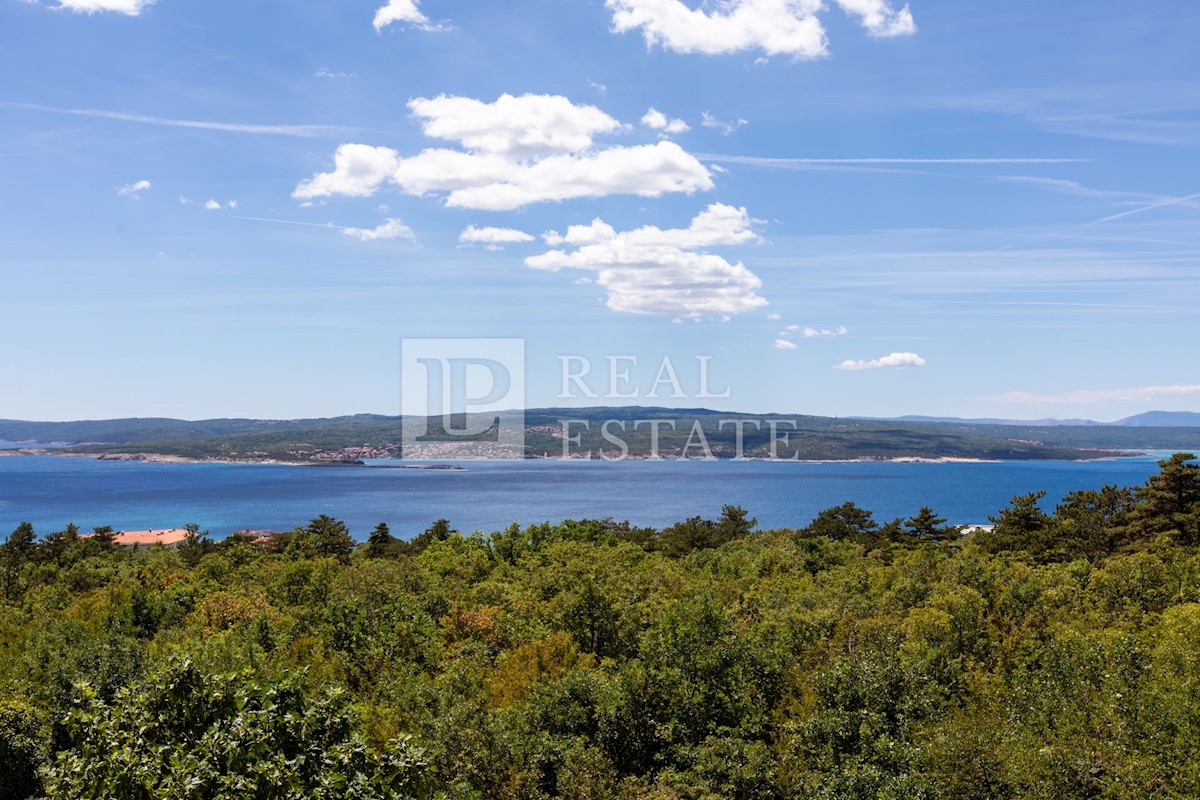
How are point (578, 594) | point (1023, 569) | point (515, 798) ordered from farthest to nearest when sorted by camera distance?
1. point (1023, 569)
2. point (578, 594)
3. point (515, 798)

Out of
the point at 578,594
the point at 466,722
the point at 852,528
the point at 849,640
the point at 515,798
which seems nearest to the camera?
the point at 515,798

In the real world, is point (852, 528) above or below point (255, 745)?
below

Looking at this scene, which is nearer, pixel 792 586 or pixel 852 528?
pixel 792 586

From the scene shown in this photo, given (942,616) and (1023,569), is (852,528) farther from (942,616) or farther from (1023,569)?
(942,616)

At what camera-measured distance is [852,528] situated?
77500 mm

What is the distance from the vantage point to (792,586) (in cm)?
4216

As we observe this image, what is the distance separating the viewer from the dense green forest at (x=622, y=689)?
12062mm

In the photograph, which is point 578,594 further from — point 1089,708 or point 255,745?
point 255,745

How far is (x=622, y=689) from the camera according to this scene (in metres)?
20.2

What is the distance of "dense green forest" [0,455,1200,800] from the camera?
12.1 meters

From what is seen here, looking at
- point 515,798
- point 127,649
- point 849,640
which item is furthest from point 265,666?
point 849,640

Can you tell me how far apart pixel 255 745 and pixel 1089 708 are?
1736cm

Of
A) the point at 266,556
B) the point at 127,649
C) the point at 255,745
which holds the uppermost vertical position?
the point at 255,745

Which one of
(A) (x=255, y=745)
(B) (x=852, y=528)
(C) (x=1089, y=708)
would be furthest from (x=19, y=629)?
(B) (x=852, y=528)
